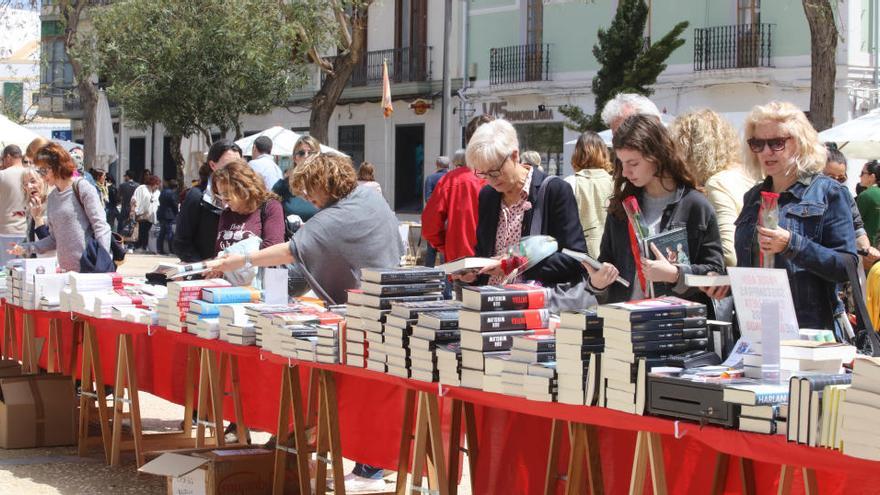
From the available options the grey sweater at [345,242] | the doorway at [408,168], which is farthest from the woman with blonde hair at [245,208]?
the doorway at [408,168]

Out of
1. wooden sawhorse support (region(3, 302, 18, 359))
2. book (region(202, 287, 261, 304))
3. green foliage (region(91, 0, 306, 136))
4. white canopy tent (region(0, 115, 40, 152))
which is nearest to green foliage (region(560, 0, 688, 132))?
green foliage (region(91, 0, 306, 136))

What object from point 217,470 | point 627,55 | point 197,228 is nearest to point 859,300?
point 217,470

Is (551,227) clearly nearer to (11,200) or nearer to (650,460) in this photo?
(650,460)

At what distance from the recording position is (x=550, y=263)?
16.9 ft

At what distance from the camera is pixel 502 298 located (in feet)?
14.1

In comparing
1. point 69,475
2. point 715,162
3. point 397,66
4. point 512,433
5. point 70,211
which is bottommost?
point 69,475

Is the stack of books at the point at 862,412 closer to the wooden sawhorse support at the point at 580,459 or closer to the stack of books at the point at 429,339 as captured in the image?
the wooden sawhorse support at the point at 580,459

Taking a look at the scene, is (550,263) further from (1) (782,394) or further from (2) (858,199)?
(2) (858,199)

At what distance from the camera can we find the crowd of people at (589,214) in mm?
4090

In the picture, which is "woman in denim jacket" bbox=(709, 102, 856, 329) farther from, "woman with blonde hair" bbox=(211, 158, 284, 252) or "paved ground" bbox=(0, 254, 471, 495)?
"woman with blonde hair" bbox=(211, 158, 284, 252)

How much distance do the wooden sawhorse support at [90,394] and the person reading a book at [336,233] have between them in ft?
4.70

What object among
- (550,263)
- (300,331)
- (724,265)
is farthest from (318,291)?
(724,265)

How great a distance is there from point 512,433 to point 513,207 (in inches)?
41.4

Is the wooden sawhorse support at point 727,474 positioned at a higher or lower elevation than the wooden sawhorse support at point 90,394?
higher
